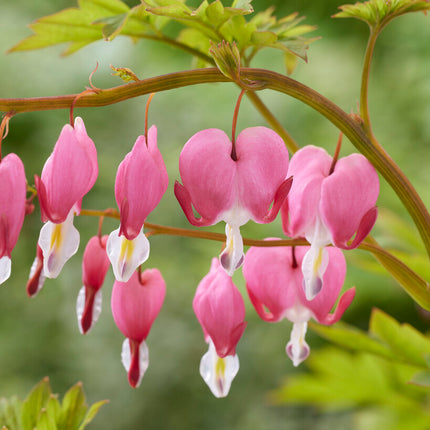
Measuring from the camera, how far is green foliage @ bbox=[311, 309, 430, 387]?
0.77 metres

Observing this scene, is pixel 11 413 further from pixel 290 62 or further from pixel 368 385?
pixel 368 385

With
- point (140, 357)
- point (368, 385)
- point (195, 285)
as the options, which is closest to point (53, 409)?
point (140, 357)

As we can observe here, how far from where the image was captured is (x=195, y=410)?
8.95 feet

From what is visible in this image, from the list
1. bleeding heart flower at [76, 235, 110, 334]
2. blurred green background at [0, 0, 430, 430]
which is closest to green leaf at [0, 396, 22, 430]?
bleeding heart flower at [76, 235, 110, 334]

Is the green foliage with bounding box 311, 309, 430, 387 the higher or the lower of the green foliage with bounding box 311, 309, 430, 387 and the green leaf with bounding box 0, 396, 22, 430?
the higher

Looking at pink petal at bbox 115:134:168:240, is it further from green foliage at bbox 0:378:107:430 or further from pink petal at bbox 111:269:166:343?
green foliage at bbox 0:378:107:430

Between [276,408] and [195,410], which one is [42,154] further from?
[276,408]

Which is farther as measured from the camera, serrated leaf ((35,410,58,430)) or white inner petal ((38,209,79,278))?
serrated leaf ((35,410,58,430))

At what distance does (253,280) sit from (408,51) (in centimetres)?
229

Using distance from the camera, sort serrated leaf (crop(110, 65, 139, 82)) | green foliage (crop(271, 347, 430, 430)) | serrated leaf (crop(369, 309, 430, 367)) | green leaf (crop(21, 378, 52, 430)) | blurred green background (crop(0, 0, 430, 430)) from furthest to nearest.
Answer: blurred green background (crop(0, 0, 430, 430)), green foliage (crop(271, 347, 430, 430)), serrated leaf (crop(369, 309, 430, 367)), green leaf (crop(21, 378, 52, 430)), serrated leaf (crop(110, 65, 139, 82))

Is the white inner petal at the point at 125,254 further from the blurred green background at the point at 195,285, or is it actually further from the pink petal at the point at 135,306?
the blurred green background at the point at 195,285

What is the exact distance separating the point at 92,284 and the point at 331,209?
249mm

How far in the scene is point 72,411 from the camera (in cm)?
65

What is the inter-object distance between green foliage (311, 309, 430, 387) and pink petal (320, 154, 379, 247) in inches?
12.6
